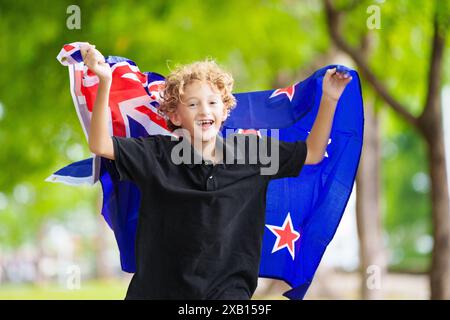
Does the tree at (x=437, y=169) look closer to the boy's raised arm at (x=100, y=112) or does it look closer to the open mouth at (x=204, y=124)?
the open mouth at (x=204, y=124)

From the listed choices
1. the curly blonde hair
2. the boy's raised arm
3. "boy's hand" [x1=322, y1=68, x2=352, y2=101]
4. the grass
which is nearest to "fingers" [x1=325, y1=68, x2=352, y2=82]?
"boy's hand" [x1=322, y1=68, x2=352, y2=101]

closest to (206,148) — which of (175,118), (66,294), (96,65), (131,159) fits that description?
(175,118)

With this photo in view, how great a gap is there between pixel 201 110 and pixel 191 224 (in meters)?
0.54

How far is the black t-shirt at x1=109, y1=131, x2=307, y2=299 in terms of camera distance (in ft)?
9.97

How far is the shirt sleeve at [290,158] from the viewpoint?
11.0 ft

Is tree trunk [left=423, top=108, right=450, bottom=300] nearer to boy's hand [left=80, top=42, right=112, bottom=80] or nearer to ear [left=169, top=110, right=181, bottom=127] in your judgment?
ear [left=169, top=110, right=181, bottom=127]

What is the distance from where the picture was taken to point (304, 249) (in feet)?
13.0

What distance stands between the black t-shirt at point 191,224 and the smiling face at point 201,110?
104 mm

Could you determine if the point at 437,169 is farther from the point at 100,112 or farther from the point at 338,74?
the point at 100,112

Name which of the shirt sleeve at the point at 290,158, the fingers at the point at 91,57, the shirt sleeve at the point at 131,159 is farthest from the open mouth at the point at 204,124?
the fingers at the point at 91,57

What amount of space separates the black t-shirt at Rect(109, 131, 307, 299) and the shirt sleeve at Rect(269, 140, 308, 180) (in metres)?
0.15

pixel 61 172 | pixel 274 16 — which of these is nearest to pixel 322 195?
pixel 61 172

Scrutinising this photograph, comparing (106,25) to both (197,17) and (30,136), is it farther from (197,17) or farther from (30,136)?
(30,136)

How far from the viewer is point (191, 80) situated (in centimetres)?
333
